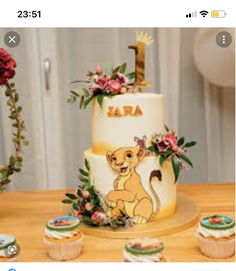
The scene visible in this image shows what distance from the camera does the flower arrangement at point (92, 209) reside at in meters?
1.13

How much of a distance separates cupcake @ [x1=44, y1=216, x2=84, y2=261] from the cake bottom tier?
0.20 meters

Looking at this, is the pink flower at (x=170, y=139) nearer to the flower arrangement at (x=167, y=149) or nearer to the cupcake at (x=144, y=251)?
the flower arrangement at (x=167, y=149)

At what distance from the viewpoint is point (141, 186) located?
1154 millimetres

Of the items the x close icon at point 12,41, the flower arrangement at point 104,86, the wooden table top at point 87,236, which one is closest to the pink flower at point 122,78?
the flower arrangement at point 104,86

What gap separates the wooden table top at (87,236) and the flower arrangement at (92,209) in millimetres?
53

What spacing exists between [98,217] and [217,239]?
0.31 meters

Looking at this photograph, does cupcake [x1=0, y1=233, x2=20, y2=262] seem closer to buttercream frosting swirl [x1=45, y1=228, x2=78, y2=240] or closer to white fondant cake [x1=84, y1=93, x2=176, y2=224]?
buttercream frosting swirl [x1=45, y1=228, x2=78, y2=240]
